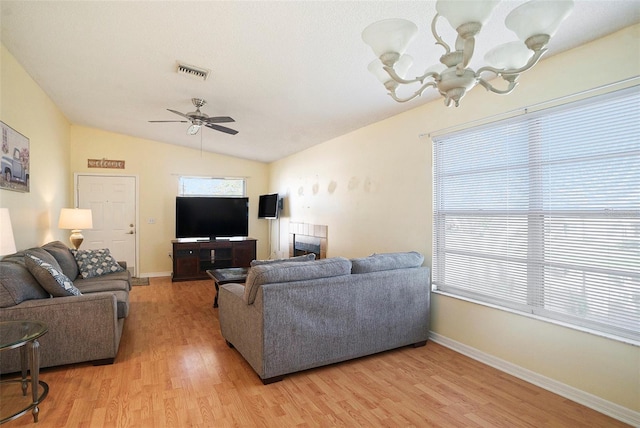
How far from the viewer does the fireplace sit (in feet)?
18.0

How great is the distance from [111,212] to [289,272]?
210 inches

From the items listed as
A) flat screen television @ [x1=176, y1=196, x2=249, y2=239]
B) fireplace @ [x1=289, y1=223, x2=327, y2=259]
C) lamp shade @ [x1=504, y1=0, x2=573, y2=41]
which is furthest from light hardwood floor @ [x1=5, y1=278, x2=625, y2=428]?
flat screen television @ [x1=176, y1=196, x2=249, y2=239]

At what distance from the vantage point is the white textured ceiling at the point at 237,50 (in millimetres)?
2191

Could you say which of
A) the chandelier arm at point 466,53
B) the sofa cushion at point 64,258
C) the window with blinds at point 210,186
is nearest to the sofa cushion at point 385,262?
the chandelier arm at point 466,53

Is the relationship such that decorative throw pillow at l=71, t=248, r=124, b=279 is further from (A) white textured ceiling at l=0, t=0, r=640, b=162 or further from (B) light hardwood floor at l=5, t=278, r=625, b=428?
(A) white textured ceiling at l=0, t=0, r=640, b=162

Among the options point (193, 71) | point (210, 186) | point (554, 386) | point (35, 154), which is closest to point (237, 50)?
point (193, 71)

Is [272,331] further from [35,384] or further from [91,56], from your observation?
[91,56]

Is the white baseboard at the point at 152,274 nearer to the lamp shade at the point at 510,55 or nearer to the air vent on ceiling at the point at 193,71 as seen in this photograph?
the air vent on ceiling at the point at 193,71

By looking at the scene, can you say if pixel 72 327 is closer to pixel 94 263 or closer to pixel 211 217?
pixel 94 263

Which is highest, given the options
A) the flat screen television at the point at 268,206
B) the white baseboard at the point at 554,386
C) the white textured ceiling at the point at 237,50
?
the white textured ceiling at the point at 237,50

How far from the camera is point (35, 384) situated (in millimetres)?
2115

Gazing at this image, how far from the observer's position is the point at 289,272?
99.7 inches

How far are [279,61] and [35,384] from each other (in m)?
2.84

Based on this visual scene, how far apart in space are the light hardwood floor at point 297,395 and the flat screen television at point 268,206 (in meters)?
3.97
